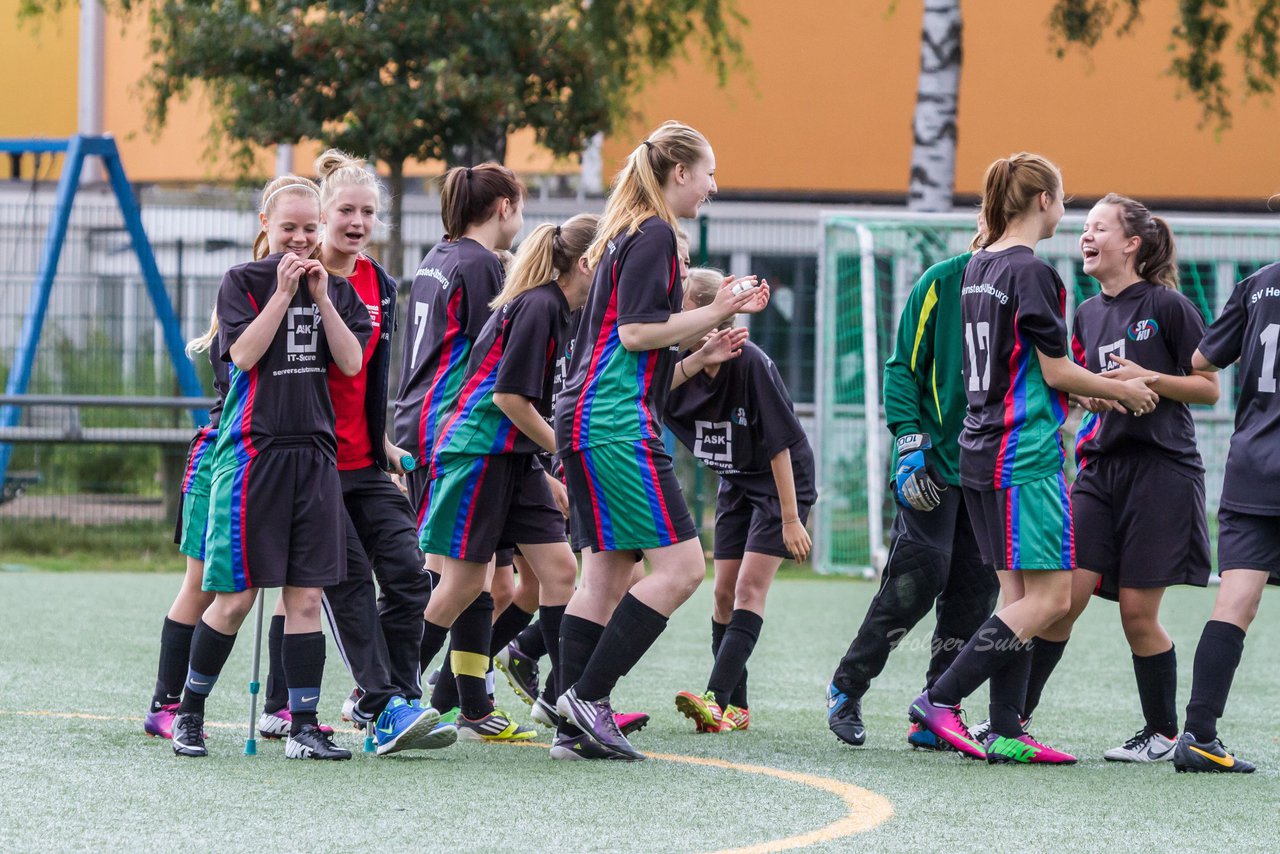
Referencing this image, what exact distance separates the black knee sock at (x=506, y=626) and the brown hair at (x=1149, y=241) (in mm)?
2290

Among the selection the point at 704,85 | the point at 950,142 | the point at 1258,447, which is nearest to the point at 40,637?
the point at 1258,447

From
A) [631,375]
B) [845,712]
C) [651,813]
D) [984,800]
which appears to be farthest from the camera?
[845,712]

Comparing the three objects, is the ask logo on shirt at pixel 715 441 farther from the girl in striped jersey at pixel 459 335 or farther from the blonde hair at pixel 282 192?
the blonde hair at pixel 282 192

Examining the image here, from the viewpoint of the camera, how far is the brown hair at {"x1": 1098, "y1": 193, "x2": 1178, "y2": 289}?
5.25 metres

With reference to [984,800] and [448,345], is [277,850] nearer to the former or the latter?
[984,800]

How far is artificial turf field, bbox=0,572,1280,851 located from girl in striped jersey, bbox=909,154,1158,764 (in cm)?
24

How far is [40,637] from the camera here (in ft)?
25.6

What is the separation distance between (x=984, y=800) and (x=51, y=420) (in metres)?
9.36

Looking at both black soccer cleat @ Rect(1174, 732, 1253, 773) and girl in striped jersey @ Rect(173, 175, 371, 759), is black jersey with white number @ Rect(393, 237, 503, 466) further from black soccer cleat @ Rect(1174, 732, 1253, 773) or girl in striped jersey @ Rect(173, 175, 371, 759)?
black soccer cleat @ Rect(1174, 732, 1253, 773)

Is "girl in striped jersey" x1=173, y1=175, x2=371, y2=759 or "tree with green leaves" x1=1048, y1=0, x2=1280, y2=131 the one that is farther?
"tree with green leaves" x1=1048, y1=0, x2=1280, y2=131

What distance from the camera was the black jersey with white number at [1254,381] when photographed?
4965mm

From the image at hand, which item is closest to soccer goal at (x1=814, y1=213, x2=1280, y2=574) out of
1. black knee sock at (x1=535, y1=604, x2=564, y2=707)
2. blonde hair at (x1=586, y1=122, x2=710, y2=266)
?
black knee sock at (x1=535, y1=604, x2=564, y2=707)

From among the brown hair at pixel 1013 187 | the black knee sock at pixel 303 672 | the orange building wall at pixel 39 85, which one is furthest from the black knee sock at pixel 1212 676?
the orange building wall at pixel 39 85

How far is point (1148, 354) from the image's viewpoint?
17.1 ft
